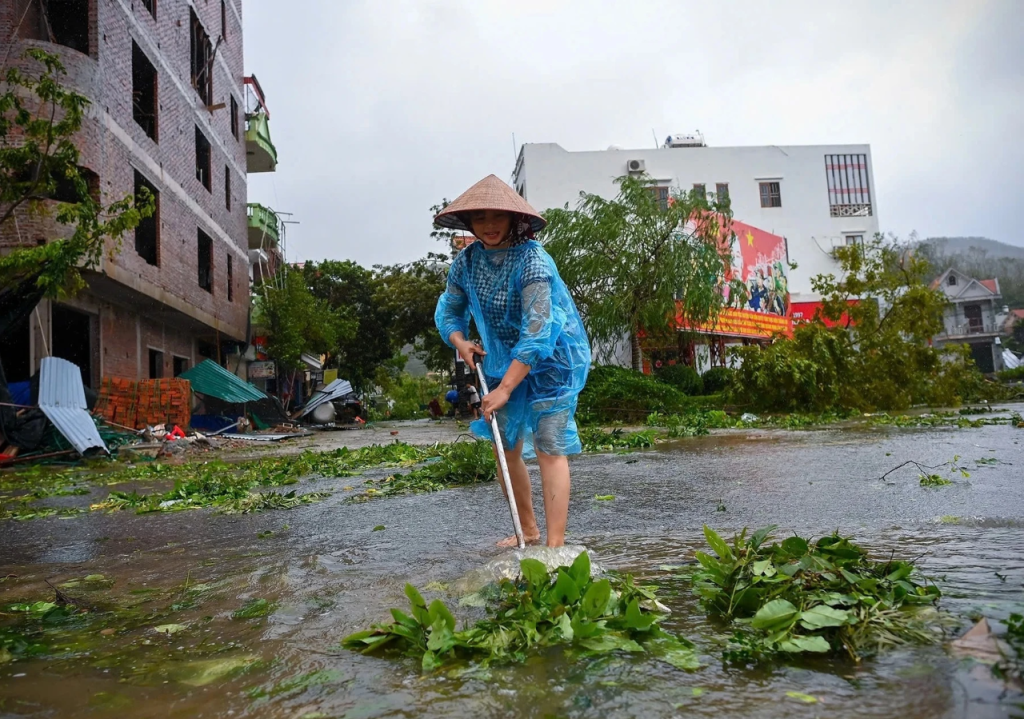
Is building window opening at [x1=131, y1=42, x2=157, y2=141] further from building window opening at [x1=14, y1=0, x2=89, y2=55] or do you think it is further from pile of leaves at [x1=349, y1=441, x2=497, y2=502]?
pile of leaves at [x1=349, y1=441, x2=497, y2=502]

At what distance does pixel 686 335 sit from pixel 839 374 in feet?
24.8

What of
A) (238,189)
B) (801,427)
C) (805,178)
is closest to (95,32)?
(238,189)

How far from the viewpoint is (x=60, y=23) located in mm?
16234

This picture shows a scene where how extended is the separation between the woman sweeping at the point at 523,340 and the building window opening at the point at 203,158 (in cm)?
2219

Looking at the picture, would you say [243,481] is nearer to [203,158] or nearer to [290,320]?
[203,158]

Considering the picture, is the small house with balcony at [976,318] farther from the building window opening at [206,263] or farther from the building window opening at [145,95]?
the building window opening at [145,95]

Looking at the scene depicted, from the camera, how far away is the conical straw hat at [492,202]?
3396 millimetres

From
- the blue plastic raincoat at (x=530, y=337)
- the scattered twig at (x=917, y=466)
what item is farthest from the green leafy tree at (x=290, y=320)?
the blue plastic raincoat at (x=530, y=337)

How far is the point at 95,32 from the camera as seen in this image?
15680mm

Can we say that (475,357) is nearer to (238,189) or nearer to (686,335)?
(686,335)

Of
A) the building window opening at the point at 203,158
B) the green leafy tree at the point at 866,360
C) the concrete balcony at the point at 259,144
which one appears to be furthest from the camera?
the concrete balcony at the point at 259,144

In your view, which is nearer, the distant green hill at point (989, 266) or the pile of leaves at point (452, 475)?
the pile of leaves at point (452, 475)

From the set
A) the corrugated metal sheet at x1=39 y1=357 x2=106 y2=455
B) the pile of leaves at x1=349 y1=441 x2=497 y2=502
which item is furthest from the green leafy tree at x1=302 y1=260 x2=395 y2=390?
the pile of leaves at x1=349 y1=441 x2=497 y2=502

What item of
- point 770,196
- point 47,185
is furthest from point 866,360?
point 770,196
